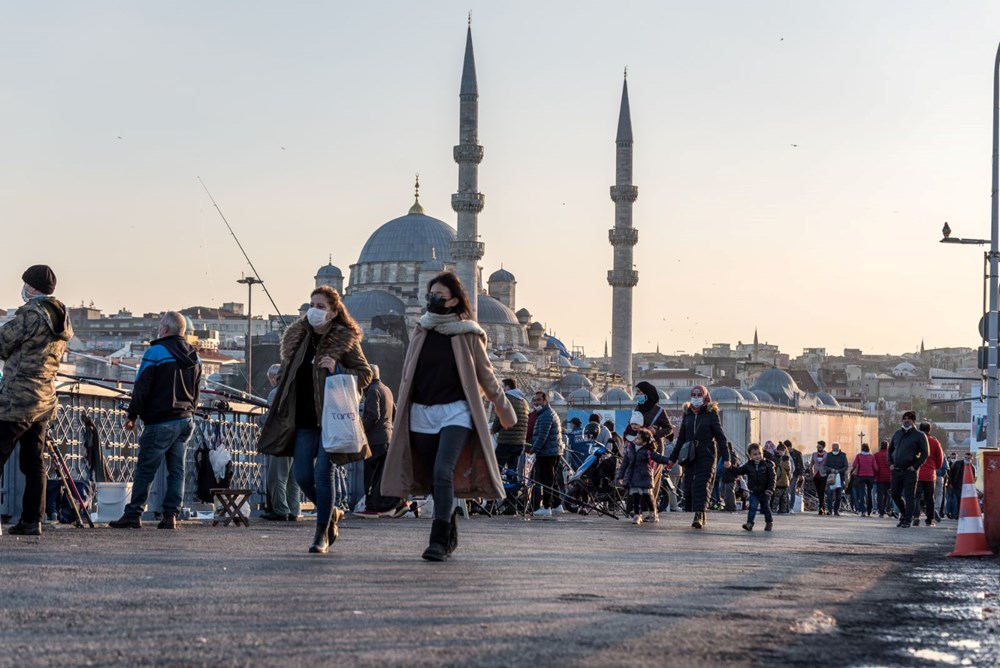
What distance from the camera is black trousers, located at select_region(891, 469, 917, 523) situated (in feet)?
53.7

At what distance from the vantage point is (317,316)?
7.81 metres

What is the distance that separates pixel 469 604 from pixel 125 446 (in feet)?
21.3

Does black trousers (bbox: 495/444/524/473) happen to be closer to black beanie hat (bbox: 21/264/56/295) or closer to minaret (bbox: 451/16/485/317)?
black beanie hat (bbox: 21/264/56/295)

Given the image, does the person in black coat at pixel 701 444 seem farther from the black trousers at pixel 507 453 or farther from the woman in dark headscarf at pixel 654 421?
the black trousers at pixel 507 453

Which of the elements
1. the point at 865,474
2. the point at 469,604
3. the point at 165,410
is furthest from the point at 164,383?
the point at 865,474

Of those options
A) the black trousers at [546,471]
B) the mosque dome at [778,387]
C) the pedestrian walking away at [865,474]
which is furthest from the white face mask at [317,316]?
the mosque dome at [778,387]

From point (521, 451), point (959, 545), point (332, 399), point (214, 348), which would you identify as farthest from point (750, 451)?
point (214, 348)

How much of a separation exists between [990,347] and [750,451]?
10.3 m

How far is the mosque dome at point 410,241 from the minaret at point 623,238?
24.8 m

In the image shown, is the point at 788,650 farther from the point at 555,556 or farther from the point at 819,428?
the point at 819,428

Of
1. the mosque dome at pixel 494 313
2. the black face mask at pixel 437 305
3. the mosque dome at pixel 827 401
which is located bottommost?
the black face mask at pixel 437 305

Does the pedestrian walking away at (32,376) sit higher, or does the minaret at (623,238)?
the minaret at (623,238)

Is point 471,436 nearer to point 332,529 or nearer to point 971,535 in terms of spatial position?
point 332,529

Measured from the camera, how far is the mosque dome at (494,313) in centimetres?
9850
